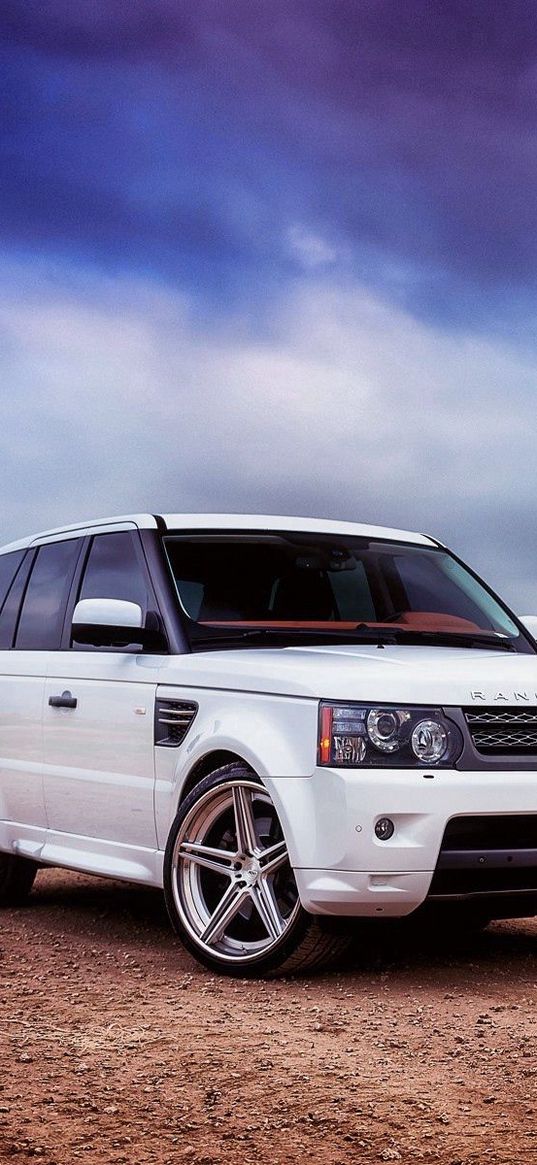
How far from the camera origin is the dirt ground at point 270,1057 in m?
4.03

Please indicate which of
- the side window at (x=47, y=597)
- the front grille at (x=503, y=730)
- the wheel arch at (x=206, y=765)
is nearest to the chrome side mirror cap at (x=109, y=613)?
the wheel arch at (x=206, y=765)

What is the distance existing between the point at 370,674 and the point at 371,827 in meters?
0.57

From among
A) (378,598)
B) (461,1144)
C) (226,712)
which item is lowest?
(461,1144)

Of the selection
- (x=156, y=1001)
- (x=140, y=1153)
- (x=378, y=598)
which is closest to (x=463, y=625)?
(x=378, y=598)

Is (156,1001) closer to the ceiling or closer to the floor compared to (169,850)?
closer to the floor

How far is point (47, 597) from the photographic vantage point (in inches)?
324

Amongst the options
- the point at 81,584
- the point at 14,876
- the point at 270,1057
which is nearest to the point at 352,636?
the point at 81,584

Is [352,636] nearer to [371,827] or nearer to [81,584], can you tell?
[371,827]

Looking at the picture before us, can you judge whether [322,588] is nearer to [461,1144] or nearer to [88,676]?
[88,676]

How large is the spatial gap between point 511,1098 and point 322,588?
139 inches

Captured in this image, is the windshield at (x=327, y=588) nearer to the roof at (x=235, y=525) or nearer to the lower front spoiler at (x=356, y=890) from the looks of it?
the roof at (x=235, y=525)

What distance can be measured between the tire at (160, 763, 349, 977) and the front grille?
0.83m

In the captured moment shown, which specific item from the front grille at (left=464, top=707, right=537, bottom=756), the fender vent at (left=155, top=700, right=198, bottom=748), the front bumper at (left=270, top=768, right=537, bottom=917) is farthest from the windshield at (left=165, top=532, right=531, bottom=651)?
the front bumper at (left=270, top=768, right=537, bottom=917)

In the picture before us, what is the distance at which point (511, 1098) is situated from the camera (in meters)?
4.43
